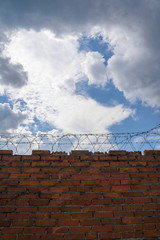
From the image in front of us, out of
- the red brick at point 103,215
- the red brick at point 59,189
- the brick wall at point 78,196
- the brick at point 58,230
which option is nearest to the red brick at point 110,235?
the brick wall at point 78,196

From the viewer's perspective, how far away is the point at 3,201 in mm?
2512

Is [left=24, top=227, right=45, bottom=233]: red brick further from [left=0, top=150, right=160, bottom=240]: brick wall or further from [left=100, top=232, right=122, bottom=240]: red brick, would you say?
[left=100, top=232, right=122, bottom=240]: red brick

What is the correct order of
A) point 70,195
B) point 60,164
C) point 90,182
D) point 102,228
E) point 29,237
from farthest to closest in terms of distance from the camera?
1. point 60,164
2. point 90,182
3. point 70,195
4. point 102,228
5. point 29,237

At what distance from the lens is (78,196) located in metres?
2.60

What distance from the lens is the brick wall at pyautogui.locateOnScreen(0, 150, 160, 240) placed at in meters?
2.43

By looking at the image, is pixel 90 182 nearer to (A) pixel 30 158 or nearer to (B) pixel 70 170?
(B) pixel 70 170

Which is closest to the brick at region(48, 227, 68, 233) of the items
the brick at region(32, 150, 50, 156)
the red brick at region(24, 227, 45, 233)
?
the red brick at region(24, 227, 45, 233)

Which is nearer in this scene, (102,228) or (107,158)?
(102,228)

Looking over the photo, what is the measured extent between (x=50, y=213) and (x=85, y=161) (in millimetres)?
963

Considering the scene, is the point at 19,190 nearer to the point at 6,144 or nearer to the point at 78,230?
the point at 6,144

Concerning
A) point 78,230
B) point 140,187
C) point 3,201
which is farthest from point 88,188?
point 3,201

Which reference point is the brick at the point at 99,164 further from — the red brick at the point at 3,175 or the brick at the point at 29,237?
the red brick at the point at 3,175

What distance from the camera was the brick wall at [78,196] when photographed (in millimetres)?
2428

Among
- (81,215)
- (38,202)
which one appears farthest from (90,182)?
(38,202)
